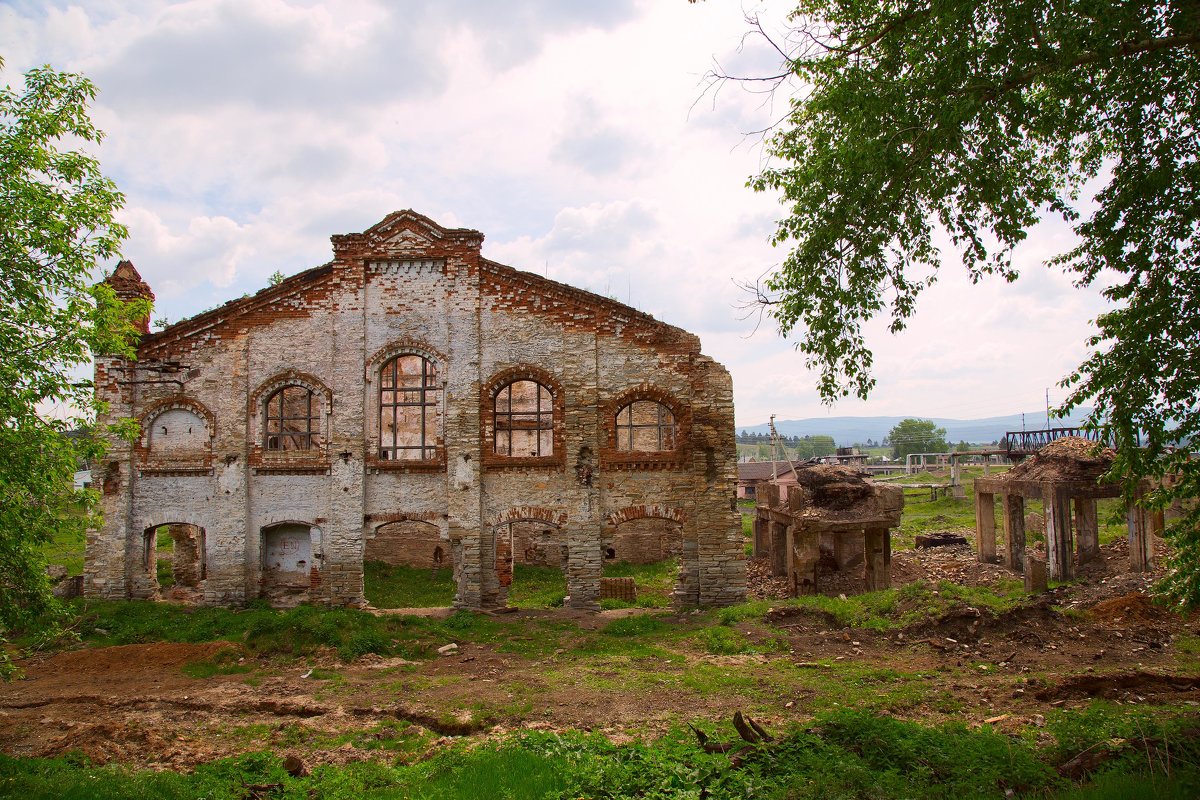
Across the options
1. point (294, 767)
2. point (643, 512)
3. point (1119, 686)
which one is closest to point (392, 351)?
point (643, 512)

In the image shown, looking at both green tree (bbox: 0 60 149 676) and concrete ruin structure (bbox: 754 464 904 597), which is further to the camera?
concrete ruin structure (bbox: 754 464 904 597)

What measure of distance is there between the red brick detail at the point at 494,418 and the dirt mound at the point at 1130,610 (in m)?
11.2

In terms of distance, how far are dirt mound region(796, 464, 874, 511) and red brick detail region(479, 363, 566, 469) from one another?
673cm

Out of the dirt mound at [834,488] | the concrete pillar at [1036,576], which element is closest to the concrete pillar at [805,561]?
the dirt mound at [834,488]

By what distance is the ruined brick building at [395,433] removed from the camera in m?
16.7

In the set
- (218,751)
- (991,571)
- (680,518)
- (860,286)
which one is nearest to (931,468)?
(991,571)

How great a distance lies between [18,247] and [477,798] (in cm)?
799

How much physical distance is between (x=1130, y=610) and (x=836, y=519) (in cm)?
586

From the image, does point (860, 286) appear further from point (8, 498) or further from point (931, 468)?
point (931, 468)

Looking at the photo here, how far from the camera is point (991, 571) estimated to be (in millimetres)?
19875

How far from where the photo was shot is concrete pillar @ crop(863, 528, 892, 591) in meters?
17.9

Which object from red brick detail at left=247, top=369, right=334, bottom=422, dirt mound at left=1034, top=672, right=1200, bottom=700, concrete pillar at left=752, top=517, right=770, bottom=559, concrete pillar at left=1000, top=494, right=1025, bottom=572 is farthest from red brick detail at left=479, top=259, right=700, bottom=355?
concrete pillar at left=1000, top=494, right=1025, bottom=572

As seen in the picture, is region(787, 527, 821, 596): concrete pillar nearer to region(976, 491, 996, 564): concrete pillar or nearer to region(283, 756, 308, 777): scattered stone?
region(976, 491, 996, 564): concrete pillar

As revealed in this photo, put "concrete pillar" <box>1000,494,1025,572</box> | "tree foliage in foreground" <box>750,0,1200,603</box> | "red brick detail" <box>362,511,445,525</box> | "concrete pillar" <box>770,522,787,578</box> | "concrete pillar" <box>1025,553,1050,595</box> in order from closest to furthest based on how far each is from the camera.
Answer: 1. "tree foliage in foreground" <box>750,0,1200,603</box>
2. "concrete pillar" <box>1025,553,1050,595</box>
3. "red brick detail" <box>362,511,445,525</box>
4. "concrete pillar" <box>1000,494,1025,572</box>
5. "concrete pillar" <box>770,522,787,578</box>
